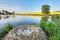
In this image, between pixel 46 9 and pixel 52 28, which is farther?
pixel 46 9

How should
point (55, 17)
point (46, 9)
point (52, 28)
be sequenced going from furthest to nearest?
point (46, 9)
point (55, 17)
point (52, 28)

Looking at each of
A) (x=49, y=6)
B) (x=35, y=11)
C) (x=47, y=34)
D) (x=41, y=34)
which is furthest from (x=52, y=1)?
(x=41, y=34)

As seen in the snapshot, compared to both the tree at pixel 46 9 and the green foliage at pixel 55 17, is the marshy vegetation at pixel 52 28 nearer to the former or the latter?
the green foliage at pixel 55 17

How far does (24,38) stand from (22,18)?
83 centimetres

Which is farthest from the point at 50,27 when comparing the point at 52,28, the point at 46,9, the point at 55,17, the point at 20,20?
the point at 20,20

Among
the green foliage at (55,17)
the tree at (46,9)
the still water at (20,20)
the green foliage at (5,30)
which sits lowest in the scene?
the green foliage at (5,30)

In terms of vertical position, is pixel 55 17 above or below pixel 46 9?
below

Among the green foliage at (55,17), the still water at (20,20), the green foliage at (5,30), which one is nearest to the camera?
the green foliage at (5,30)

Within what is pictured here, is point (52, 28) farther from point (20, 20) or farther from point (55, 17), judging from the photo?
point (20, 20)

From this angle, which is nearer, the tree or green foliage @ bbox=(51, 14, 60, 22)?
green foliage @ bbox=(51, 14, 60, 22)

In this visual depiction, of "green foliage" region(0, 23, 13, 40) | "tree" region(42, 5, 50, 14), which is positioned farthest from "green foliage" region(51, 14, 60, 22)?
"green foliage" region(0, 23, 13, 40)

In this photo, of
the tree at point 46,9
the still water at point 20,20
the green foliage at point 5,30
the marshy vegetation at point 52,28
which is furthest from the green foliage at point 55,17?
the green foliage at point 5,30

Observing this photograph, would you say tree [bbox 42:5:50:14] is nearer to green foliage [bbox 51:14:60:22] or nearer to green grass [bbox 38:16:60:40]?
green foliage [bbox 51:14:60:22]

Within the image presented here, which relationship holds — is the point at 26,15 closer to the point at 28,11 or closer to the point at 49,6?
the point at 28,11
